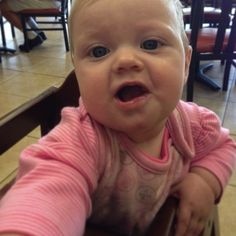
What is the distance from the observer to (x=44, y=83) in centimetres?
240

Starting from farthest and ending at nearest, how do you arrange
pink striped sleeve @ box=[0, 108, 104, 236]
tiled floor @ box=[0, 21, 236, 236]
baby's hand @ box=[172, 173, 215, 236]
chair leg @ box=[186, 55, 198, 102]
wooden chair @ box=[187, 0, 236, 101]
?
chair leg @ box=[186, 55, 198, 102], wooden chair @ box=[187, 0, 236, 101], tiled floor @ box=[0, 21, 236, 236], baby's hand @ box=[172, 173, 215, 236], pink striped sleeve @ box=[0, 108, 104, 236]

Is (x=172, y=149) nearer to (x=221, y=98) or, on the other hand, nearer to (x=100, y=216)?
(x=100, y=216)

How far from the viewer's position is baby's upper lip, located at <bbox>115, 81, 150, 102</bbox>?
0.45 metres

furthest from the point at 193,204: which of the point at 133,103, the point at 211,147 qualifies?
the point at 133,103

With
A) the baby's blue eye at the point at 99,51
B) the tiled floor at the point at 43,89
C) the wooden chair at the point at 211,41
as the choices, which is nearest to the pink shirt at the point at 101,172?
the baby's blue eye at the point at 99,51

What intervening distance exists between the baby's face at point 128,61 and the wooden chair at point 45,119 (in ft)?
0.53

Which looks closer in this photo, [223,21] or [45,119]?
[45,119]

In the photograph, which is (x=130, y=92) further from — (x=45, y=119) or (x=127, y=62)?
(x=45, y=119)

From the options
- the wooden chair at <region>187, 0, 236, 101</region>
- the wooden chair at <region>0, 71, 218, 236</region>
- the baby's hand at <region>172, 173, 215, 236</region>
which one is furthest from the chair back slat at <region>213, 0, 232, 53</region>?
the baby's hand at <region>172, 173, 215, 236</region>

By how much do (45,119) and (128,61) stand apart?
0.41 m

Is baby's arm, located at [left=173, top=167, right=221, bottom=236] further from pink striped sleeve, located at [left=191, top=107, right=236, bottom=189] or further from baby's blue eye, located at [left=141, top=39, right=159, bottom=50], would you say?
baby's blue eye, located at [left=141, top=39, right=159, bottom=50]

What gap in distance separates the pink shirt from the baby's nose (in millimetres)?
123

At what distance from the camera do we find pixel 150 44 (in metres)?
0.48

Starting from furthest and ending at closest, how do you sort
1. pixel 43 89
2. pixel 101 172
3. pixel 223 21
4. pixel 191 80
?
pixel 43 89
pixel 191 80
pixel 223 21
pixel 101 172
